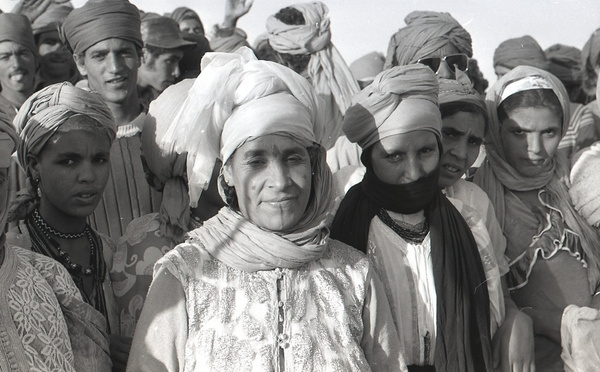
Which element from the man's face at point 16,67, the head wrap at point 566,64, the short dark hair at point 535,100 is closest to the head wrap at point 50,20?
the man's face at point 16,67

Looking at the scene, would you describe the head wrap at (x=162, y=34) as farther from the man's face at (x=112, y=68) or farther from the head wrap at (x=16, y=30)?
the man's face at (x=112, y=68)

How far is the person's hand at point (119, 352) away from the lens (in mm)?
3613

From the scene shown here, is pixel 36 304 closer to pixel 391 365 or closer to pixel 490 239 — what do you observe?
pixel 391 365

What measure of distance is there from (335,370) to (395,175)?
3.61 feet

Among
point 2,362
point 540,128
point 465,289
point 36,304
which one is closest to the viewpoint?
point 2,362

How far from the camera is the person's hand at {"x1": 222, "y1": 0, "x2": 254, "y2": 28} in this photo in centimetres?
789

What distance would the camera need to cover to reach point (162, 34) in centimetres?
643

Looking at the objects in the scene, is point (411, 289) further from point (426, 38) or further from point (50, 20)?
point (50, 20)

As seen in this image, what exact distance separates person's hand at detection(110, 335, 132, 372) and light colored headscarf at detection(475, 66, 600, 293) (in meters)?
2.09

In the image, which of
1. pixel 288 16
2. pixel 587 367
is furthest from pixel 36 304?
pixel 288 16

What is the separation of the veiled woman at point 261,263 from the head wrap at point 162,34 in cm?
284

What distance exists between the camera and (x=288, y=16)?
6621 mm

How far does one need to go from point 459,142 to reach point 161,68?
2682 millimetres

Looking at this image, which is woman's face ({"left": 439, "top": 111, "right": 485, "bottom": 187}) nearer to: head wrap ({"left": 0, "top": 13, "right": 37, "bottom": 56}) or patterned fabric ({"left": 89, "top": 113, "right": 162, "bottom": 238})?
patterned fabric ({"left": 89, "top": 113, "right": 162, "bottom": 238})
